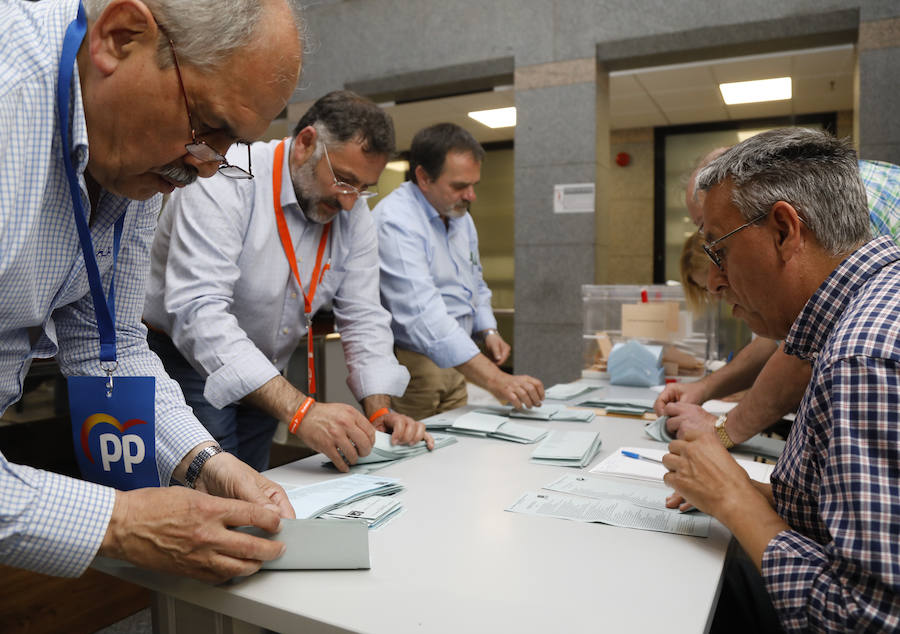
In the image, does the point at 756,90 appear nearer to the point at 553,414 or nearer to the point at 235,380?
the point at 553,414

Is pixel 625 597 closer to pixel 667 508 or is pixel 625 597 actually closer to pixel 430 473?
pixel 667 508

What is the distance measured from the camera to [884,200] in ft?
5.32

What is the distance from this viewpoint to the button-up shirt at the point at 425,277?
224 centimetres

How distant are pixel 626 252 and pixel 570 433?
19.9ft

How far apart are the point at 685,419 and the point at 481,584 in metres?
1.00

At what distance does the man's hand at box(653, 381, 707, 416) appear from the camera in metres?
1.99

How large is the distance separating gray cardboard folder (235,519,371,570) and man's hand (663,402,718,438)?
1.01 m

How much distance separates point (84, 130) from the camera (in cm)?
78

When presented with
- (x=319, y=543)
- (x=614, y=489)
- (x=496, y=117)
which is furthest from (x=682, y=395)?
(x=496, y=117)

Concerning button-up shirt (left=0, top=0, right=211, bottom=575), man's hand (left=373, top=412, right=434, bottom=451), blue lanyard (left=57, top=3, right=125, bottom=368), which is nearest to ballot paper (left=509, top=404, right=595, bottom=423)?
man's hand (left=373, top=412, right=434, bottom=451)

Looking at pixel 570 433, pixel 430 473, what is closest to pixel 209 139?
pixel 430 473

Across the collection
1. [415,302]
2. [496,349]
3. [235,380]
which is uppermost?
[415,302]

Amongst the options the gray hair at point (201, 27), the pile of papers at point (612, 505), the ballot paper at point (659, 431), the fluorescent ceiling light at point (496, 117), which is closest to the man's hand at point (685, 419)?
the ballot paper at point (659, 431)

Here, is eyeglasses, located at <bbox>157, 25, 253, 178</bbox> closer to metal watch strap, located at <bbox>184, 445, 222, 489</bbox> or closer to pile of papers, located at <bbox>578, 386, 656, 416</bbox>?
metal watch strap, located at <bbox>184, 445, 222, 489</bbox>
